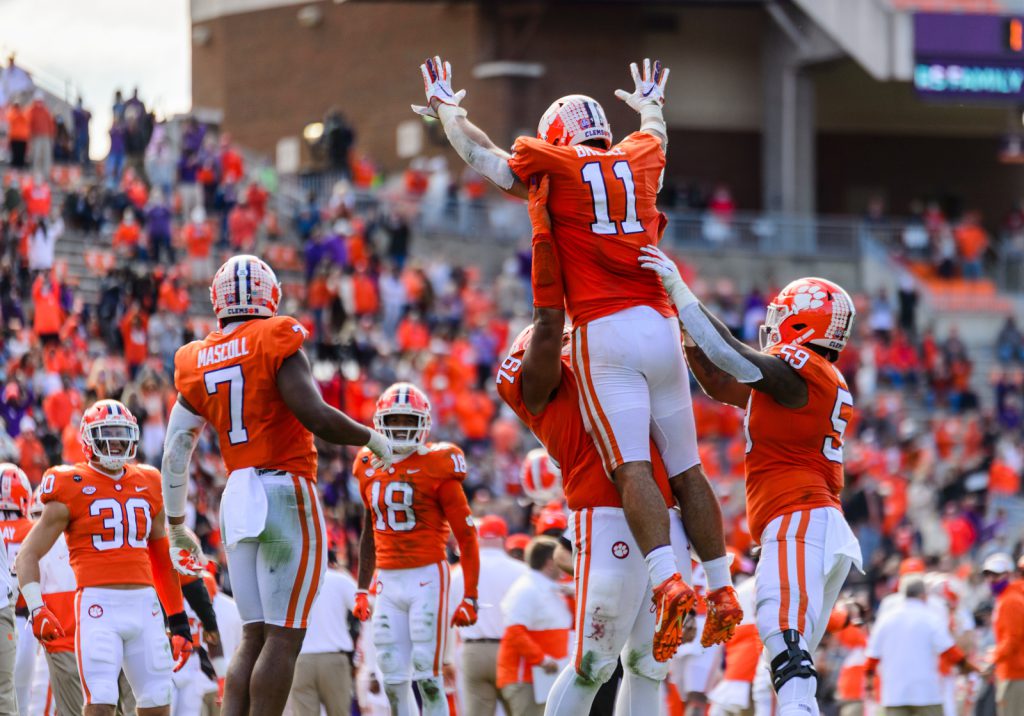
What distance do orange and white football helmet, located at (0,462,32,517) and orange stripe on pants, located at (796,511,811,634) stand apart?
558 centimetres

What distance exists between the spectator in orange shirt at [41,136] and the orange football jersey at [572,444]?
1757 cm

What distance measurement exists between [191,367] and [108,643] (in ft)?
6.33

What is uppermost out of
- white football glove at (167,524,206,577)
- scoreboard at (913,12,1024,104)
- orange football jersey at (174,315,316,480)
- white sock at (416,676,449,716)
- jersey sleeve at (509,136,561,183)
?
scoreboard at (913,12,1024,104)

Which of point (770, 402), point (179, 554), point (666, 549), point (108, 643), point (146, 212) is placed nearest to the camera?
point (666, 549)

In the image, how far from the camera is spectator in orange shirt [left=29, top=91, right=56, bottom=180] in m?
24.5

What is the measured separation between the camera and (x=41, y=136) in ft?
81.1

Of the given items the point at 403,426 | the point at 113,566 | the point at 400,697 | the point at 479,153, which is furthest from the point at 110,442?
the point at 479,153

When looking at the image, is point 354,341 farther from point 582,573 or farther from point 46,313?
point 582,573

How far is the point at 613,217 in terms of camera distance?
7.90 meters

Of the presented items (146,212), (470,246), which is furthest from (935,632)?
(470,246)

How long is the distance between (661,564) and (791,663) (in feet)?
3.02

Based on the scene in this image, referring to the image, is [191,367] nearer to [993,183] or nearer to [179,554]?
[179,554]

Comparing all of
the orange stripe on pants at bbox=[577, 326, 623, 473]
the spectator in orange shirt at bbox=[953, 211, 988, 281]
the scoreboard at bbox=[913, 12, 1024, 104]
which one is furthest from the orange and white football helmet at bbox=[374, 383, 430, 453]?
the scoreboard at bbox=[913, 12, 1024, 104]

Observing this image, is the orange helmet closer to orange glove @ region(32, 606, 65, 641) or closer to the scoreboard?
orange glove @ region(32, 606, 65, 641)
